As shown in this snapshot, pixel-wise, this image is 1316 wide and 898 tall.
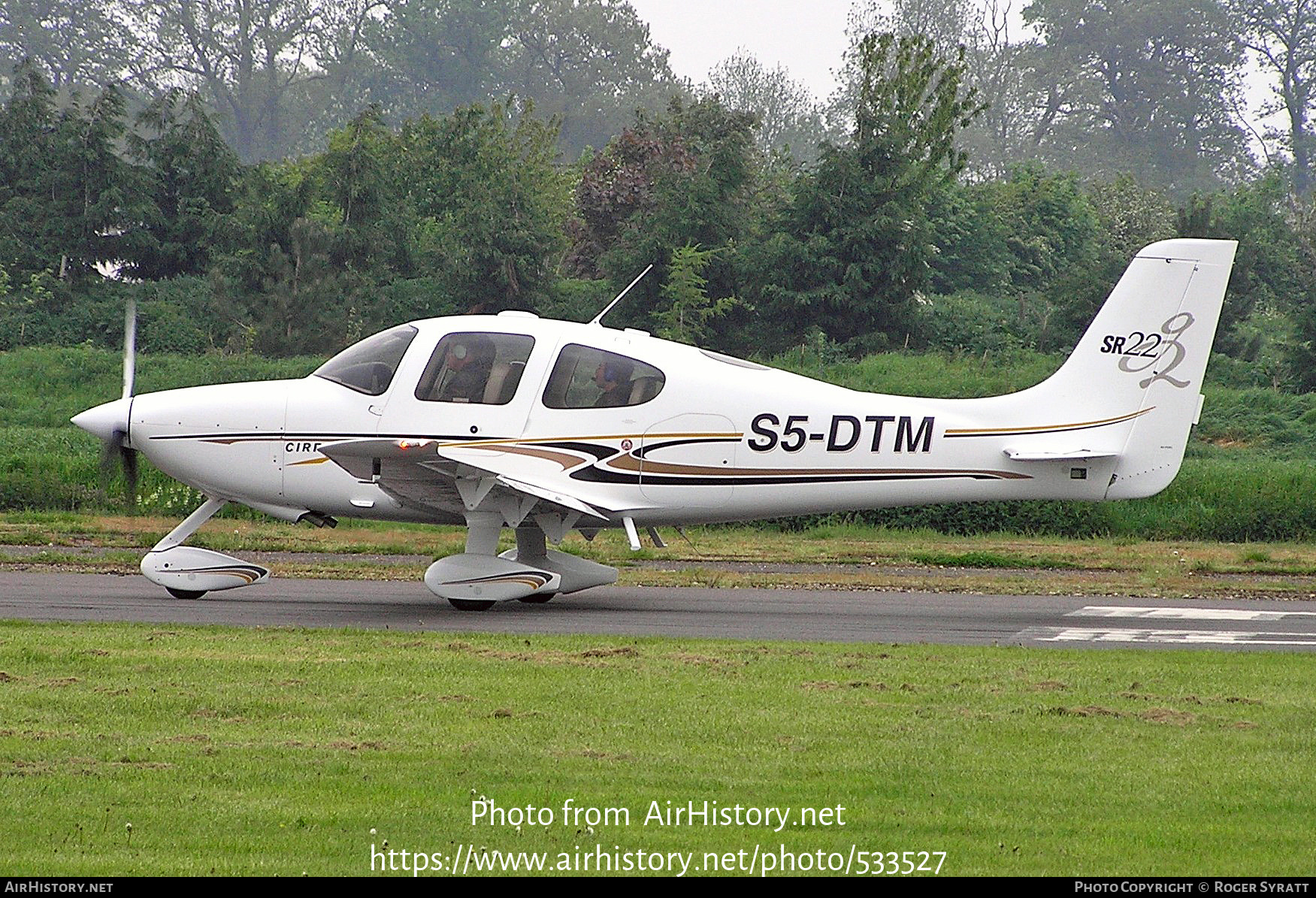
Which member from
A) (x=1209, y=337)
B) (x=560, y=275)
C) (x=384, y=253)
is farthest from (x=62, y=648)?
(x=560, y=275)

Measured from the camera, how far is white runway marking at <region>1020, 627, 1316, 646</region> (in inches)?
512

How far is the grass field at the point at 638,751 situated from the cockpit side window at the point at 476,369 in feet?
11.0

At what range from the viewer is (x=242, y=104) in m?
87.9

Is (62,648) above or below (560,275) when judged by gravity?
below

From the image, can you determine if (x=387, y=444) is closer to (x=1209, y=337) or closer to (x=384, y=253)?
(x=1209, y=337)

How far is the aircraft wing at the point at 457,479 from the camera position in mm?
13547

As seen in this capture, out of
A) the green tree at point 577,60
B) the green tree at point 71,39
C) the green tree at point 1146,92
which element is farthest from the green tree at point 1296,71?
the green tree at point 71,39

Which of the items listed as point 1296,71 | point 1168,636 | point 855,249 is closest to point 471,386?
point 1168,636

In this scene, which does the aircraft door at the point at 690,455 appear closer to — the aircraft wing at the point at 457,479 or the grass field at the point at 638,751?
the aircraft wing at the point at 457,479

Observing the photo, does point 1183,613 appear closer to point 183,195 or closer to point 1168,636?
point 1168,636

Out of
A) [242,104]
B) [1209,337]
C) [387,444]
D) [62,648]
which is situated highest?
[242,104]

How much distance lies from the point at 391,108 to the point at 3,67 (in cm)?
2083

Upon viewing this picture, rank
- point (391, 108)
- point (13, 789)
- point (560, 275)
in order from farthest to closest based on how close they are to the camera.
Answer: point (391, 108) → point (560, 275) → point (13, 789)
